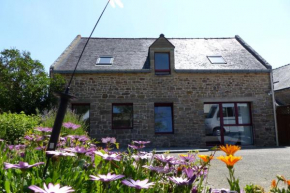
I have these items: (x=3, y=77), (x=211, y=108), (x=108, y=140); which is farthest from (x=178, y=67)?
(x=108, y=140)

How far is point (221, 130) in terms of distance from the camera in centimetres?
1066

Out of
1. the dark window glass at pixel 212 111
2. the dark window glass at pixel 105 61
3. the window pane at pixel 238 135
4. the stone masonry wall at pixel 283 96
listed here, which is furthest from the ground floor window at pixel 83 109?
the stone masonry wall at pixel 283 96

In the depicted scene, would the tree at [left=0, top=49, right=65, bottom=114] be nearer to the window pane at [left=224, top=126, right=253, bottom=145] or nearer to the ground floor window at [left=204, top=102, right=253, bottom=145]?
the ground floor window at [left=204, top=102, right=253, bottom=145]

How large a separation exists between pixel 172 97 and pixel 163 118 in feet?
3.45

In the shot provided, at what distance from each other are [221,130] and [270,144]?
2.28 metres

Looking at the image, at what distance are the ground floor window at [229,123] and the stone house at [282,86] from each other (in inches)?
200

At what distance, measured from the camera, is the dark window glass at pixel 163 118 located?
1019 cm

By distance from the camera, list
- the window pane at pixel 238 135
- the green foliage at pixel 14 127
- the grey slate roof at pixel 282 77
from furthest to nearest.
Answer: the grey slate roof at pixel 282 77
the window pane at pixel 238 135
the green foliage at pixel 14 127

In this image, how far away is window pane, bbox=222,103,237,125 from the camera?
423 inches

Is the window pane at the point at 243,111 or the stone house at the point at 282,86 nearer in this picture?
the window pane at the point at 243,111

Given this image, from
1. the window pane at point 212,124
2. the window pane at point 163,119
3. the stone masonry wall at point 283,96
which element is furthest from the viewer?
the stone masonry wall at point 283,96

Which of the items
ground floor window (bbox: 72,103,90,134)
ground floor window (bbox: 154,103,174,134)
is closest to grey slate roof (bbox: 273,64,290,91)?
ground floor window (bbox: 154,103,174,134)

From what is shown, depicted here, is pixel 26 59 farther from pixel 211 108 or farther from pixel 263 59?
pixel 263 59

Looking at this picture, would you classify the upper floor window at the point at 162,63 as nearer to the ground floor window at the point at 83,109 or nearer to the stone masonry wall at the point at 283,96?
the ground floor window at the point at 83,109
